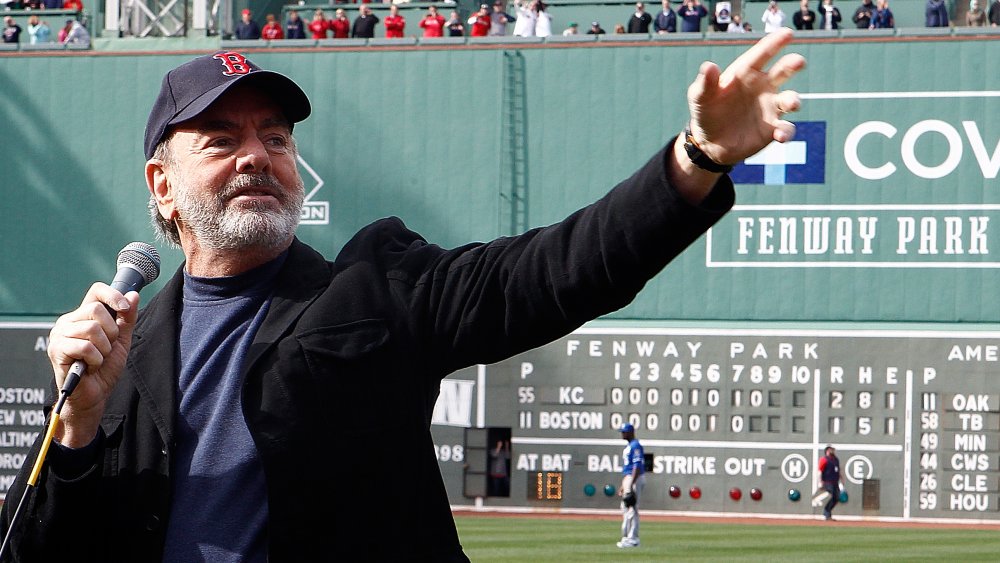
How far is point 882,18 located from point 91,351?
25949mm

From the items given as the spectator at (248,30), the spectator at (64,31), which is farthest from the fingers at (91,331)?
the spectator at (64,31)

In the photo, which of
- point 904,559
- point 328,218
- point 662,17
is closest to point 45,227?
point 328,218

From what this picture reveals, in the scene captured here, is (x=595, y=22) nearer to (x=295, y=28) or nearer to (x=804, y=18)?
(x=804, y=18)

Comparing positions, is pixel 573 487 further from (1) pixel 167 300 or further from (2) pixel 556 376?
(1) pixel 167 300

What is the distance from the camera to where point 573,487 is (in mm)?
25391

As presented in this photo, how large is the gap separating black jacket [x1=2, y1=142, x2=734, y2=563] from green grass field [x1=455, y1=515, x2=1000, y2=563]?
13552mm

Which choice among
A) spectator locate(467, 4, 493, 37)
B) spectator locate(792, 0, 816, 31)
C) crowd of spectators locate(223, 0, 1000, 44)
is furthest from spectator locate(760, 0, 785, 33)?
spectator locate(467, 4, 493, 37)

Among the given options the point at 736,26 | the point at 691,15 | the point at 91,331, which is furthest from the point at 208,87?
the point at 736,26

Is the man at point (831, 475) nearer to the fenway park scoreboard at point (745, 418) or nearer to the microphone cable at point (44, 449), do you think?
the fenway park scoreboard at point (745, 418)

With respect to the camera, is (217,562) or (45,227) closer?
(217,562)

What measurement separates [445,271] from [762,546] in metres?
16.7

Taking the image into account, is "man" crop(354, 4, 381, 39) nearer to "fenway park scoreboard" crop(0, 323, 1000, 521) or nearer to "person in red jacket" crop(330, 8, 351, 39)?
"person in red jacket" crop(330, 8, 351, 39)

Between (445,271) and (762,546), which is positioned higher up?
(445,271)

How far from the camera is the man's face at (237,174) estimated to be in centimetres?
334
